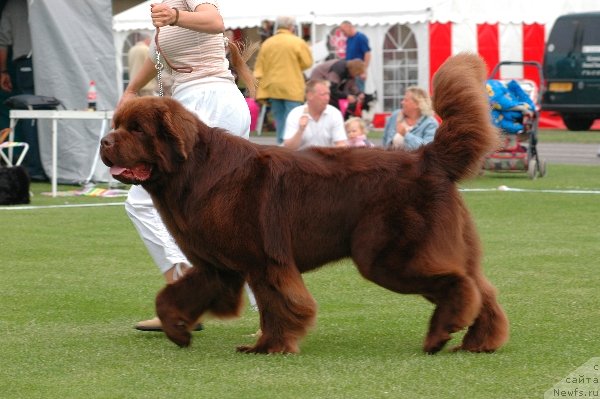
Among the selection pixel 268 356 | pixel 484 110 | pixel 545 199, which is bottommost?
pixel 545 199

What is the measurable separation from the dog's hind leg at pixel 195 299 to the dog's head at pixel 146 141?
597 millimetres

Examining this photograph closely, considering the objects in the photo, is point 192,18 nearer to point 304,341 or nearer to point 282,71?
point 304,341

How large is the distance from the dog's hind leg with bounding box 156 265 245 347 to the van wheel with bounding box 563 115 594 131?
19.2m

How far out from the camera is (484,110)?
5.27 m

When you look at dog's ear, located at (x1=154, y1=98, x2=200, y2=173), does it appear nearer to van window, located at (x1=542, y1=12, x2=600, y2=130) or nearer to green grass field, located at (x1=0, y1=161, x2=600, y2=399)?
green grass field, located at (x1=0, y1=161, x2=600, y2=399)

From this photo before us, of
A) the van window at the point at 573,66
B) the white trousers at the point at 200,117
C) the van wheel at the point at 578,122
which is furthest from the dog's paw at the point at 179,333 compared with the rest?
the van wheel at the point at 578,122

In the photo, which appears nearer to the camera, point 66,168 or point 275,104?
point 66,168

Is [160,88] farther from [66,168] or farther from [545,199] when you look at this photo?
[66,168]

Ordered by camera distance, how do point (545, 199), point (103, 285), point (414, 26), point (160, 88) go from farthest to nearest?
point (414, 26)
point (545, 199)
point (103, 285)
point (160, 88)

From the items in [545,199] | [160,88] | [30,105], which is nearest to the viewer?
[160,88]

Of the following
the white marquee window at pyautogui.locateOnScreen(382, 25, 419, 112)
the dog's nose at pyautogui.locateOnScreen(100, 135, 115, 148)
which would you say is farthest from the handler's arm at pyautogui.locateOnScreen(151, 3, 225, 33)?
the white marquee window at pyautogui.locateOnScreen(382, 25, 419, 112)

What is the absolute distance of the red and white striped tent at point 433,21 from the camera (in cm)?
2233

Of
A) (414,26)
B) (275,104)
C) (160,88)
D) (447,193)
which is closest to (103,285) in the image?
(160,88)

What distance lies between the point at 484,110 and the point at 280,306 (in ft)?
4.22
